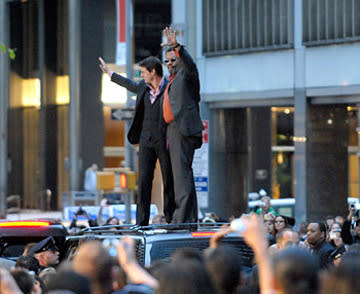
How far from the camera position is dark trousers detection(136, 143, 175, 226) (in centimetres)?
1045

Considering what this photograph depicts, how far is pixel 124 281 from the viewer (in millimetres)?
6117

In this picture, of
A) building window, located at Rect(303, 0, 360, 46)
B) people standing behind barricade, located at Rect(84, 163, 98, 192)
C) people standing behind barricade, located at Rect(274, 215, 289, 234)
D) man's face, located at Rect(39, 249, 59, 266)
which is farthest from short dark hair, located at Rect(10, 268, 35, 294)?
people standing behind barricade, located at Rect(84, 163, 98, 192)

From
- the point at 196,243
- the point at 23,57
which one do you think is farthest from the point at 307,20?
the point at 23,57

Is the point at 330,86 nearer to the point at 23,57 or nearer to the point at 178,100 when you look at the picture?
the point at 178,100

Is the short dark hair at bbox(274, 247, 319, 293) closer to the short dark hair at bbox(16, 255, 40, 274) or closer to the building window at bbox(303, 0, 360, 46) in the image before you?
the short dark hair at bbox(16, 255, 40, 274)

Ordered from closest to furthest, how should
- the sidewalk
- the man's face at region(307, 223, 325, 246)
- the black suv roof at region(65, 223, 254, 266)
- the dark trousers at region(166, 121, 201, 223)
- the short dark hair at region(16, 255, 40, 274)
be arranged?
the black suv roof at region(65, 223, 254, 266)
the short dark hair at region(16, 255, 40, 274)
the dark trousers at region(166, 121, 201, 223)
the man's face at region(307, 223, 325, 246)
the sidewalk

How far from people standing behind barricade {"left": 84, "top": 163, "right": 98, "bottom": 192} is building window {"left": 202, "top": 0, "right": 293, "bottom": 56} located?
9.13m

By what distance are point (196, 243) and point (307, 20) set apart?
13692mm

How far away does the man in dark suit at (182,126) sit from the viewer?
9.97m

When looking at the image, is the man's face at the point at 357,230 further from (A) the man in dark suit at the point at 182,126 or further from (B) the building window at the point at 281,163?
(B) the building window at the point at 281,163

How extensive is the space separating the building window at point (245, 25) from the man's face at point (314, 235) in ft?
37.5

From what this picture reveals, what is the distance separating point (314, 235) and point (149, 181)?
188 cm

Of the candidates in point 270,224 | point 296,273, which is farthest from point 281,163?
point 296,273

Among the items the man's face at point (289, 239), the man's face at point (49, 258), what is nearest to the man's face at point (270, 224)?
the man's face at point (49, 258)
